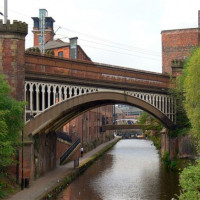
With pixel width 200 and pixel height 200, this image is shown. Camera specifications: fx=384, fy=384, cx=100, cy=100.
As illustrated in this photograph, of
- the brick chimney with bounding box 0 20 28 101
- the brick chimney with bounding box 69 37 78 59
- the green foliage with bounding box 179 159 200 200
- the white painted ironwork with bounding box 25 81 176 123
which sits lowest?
the green foliage with bounding box 179 159 200 200

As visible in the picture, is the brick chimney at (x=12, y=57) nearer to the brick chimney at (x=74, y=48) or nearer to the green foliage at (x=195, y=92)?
the green foliage at (x=195, y=92)

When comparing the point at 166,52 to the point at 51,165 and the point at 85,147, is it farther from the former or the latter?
the point at 51,165

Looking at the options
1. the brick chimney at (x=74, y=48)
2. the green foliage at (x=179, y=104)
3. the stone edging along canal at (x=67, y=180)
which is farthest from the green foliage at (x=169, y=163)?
the brick chimney at (x=74, y=48)

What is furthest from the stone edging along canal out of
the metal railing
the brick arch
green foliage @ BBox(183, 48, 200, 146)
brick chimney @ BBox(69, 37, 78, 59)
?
brick chimney @ BBox(69, 37, 78, 59)

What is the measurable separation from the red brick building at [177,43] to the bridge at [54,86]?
24765 millimetres

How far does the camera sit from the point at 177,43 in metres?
57.1

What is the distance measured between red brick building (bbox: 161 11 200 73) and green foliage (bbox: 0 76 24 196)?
3953 cm

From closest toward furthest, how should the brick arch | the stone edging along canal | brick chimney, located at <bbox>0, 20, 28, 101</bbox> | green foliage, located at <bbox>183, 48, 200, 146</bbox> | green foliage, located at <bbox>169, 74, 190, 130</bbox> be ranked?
the stone edging along canal → brick chimney, located at <bbox>0, 20, 28, 101</bbox> → the brick arch → green foliage, located at <bbox>183, 48, 200, 146</bbox> → green foliage, located at <bbox>169, 74, 190, 130</bbox>

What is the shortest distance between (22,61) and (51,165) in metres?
11.7

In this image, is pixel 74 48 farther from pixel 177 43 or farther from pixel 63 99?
pixel 63 99

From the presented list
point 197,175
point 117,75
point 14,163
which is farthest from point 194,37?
point 197,175

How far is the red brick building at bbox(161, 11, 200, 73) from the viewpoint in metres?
56.2

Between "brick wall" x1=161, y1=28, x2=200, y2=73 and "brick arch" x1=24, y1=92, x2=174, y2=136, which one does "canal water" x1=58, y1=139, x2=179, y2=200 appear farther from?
"brick wall" x1=161, y1=28, x2=200, y2=73

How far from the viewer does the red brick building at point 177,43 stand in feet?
184
